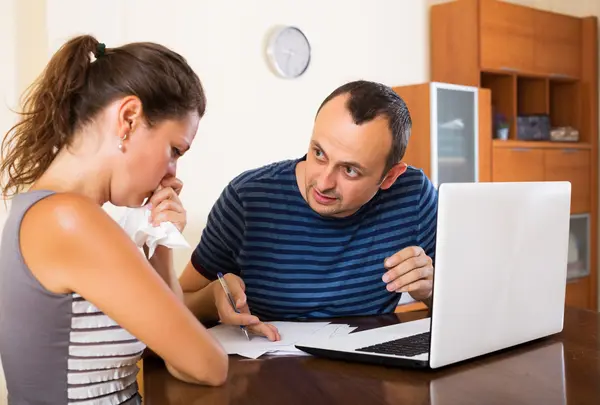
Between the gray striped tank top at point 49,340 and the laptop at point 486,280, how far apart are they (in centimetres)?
36

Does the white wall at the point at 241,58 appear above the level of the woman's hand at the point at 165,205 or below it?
above

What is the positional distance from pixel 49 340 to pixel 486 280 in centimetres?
70

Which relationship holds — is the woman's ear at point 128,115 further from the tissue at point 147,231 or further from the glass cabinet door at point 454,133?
the glass cabinet door at point 454,133

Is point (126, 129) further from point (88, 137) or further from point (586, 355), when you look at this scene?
point (586, 355)

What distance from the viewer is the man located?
1.68 meters

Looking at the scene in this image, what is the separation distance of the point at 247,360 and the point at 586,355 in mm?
600

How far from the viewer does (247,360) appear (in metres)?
1.29

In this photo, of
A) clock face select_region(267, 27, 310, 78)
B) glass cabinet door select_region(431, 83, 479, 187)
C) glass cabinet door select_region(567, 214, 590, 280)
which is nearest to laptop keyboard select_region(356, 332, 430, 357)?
clock face select_region(267, 27, 310, 78)

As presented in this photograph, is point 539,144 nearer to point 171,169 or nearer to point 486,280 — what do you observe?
point 486,280

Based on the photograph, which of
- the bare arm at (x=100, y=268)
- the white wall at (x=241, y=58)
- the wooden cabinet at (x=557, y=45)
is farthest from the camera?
the wooden cabinet at (x=557, y=45)

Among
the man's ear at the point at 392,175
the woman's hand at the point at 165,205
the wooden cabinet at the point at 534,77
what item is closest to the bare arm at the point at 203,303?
the woman's hand at the point at 165,205

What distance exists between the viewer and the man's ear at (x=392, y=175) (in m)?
1.82

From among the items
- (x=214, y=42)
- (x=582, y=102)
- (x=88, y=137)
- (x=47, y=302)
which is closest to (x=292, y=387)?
(x=47, y=302)

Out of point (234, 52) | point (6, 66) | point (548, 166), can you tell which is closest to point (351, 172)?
point (6, 66)
